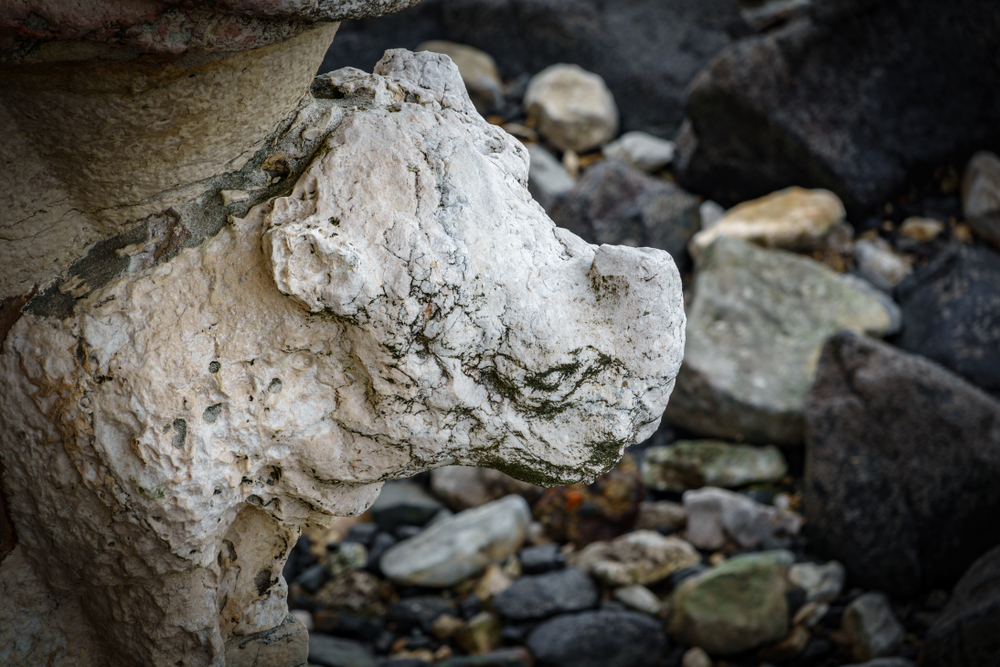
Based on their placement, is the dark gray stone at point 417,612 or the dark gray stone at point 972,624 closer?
the dark gray stone at point 972,624

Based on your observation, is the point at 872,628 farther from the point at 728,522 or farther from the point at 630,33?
the point at 630,33

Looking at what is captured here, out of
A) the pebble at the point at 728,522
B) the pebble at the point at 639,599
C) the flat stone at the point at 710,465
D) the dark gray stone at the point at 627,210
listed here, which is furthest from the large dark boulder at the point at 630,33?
the pebble at the point at 639,599

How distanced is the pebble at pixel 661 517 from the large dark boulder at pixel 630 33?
1.99 meters

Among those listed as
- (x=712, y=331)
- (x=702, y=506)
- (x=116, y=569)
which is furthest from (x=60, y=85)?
(x=712, y=331)

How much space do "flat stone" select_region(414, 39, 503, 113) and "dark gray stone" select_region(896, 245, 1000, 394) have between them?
1857 millimetres

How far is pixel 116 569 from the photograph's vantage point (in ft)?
2.71

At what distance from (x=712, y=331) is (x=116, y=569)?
2.26m

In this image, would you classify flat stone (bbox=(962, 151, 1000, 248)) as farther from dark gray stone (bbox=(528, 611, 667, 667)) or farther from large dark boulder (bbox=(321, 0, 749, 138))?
dark gray stone (bbox=(528, 611, 667, 667))

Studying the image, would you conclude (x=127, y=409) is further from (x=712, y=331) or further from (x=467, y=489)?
(x=712, y=331)

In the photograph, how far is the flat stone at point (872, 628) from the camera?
2.05 m

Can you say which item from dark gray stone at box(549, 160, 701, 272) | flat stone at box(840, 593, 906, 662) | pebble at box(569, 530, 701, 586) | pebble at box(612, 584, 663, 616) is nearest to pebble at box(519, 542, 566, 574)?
pebble at box(569, 530, 701, 586)

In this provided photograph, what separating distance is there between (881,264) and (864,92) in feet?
2.14

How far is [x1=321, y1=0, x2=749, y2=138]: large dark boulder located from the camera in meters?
3.88

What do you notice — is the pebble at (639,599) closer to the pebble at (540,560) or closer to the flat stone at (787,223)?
the pebble at (540,560)
